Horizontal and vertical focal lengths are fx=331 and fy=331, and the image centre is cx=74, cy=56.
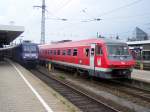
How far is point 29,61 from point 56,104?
24.9m

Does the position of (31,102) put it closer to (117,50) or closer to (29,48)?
(117,50)

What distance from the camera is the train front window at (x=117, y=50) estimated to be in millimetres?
20578

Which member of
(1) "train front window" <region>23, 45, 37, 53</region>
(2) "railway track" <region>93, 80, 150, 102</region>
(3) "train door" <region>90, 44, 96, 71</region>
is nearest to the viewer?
(2) "railway track" <region>93, 80, 150, 102</region>

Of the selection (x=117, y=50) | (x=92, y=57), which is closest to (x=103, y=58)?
(x=117, y=50)

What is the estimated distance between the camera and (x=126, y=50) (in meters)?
21.4

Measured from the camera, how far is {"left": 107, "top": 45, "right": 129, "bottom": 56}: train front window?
67.5 feet

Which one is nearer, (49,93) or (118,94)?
(49,93)

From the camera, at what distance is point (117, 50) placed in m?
21.0

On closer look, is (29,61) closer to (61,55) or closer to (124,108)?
(61,55)

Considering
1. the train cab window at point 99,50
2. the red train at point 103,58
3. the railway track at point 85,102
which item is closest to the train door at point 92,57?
the red train at point 103,58

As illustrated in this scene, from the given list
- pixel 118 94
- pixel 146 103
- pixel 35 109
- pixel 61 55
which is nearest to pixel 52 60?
pixel 61 55

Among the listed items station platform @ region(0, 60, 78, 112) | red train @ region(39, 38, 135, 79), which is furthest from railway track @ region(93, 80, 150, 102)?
station platform @ region(0, 60, 78, 112)

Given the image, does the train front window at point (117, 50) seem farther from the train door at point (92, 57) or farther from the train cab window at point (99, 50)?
the train door at point (92, 57)

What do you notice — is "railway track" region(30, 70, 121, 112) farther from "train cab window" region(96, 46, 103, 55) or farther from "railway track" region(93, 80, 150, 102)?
"train cab window" region(96, 46, 103, 55)
